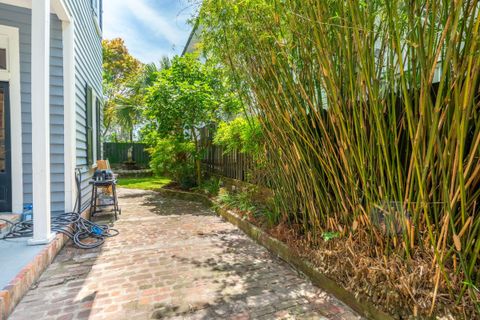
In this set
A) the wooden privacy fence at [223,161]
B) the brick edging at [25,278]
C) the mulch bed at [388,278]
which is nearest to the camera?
the mulch bed at [388,278]

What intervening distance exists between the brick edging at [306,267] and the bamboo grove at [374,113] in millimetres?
306

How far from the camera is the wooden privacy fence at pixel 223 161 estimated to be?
4844 millimetres

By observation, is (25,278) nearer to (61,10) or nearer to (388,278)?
(388,278)

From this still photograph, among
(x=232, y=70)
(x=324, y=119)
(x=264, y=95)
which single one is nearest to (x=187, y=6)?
(x=232, y=70)

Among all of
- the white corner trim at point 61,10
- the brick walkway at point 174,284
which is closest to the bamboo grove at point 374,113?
the brick walkway at point 174,284

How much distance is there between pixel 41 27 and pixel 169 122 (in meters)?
3.57

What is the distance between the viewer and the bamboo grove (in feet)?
4.55

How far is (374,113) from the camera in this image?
1.68 meters

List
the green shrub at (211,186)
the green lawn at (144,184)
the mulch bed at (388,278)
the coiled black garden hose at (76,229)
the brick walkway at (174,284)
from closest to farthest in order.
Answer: the mulch bed at (388,278), the brick walkway at (174,284), the coiled black garden hose at (76,229), the green shrub at (211,186), the green lawn at (144,184)

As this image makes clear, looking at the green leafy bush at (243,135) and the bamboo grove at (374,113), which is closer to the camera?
the bamboo grove at (374,113)

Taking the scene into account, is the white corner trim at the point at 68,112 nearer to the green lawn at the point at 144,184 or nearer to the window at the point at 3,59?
Answer: the window at the point at 3,59

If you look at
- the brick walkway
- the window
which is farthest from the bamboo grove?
the window

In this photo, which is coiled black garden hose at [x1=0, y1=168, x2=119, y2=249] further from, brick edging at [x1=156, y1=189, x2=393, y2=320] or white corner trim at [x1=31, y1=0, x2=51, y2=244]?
brick edging at [x1=156, y1=189, x2=393, y2=320]

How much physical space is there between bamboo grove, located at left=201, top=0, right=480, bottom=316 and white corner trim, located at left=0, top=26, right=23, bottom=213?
99.1 inches
